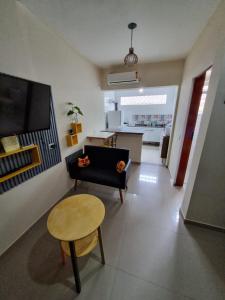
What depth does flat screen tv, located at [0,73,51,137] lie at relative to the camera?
1.18 meters

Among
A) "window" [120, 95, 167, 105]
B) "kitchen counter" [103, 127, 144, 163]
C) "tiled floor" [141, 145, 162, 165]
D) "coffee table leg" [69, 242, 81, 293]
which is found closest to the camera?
"coffee table leg" [69, 242, 81, 293]

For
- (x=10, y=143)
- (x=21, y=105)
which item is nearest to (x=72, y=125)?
(x=21, y=105)

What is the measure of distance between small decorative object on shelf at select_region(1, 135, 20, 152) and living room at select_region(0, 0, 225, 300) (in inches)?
19.2

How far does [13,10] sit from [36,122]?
1187mm

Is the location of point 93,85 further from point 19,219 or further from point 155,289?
point 155,289

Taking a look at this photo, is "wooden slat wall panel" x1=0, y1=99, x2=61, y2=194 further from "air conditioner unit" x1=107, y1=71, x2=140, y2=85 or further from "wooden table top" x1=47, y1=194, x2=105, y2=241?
"air conditioner unit" x1=107, y1=71, x2=140, y2=85

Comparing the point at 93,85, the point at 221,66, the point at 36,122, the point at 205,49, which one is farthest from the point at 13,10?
the point at 205,49

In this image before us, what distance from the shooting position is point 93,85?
3152 millimetres

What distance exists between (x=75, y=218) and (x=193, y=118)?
249cm

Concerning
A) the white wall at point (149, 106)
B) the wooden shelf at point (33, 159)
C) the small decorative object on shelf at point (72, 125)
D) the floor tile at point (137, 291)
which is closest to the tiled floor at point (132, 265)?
the floor tile at point (137, 291)

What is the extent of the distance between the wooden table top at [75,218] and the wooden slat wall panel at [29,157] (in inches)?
25.7

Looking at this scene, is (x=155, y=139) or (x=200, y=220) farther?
(x=155, y=139)

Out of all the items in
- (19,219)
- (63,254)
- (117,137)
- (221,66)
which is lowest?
(63,254)

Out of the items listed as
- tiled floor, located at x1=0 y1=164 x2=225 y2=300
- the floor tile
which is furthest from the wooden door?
the floor tile
